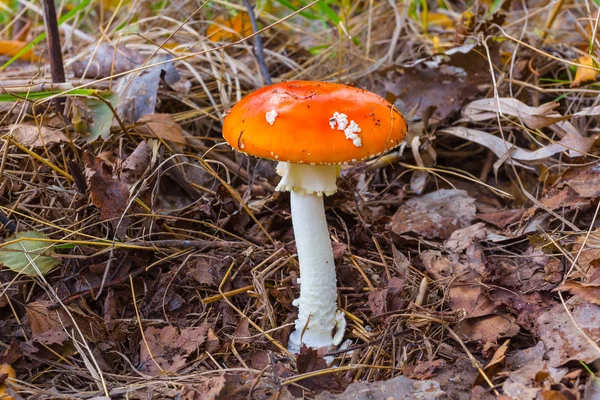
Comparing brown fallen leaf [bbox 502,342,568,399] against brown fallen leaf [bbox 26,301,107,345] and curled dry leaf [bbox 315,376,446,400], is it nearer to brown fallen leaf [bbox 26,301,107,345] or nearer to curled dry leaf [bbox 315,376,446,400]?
curled dry leaf [bbox 315,376,446,400]

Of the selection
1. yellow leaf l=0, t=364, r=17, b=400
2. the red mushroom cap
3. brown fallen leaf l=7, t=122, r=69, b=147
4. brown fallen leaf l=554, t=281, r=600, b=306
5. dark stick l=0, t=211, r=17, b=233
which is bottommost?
brown fallen leaf l=554, t=281, r=600, b=306

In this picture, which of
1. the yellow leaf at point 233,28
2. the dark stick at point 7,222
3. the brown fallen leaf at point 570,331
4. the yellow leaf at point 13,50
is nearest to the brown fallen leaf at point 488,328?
the brown fallen leaf at point 570,331

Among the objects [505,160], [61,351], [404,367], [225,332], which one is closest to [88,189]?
[61,351]

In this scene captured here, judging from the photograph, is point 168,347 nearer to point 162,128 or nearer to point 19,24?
point 162,128

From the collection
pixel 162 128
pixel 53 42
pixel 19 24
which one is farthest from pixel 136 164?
pixel 19 24

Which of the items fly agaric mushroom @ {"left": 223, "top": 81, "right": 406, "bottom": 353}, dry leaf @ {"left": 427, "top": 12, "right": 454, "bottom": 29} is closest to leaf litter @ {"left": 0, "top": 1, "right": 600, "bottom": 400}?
fly agaric mushroom @ {"left": 223, "top": 81, "right": 406, "bottom": 353}

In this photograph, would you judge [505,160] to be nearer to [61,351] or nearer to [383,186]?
[383,186]
